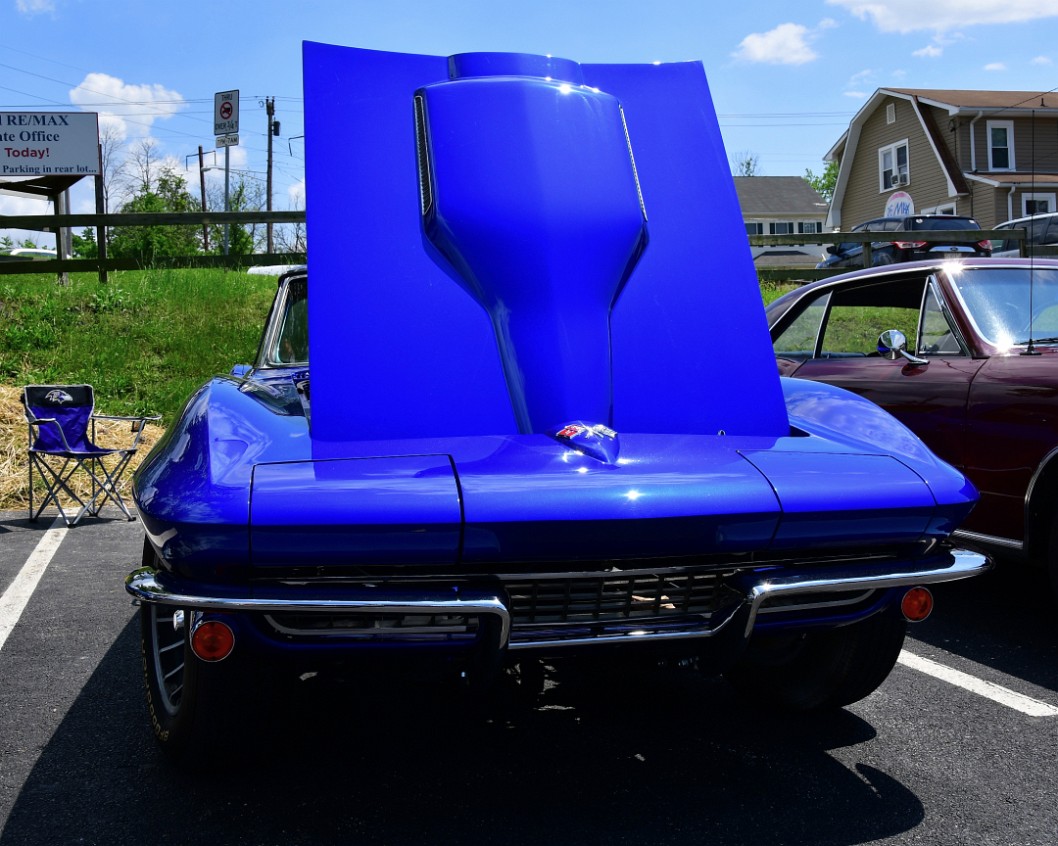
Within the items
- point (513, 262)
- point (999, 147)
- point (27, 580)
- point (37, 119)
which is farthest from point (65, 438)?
point (999, 147)

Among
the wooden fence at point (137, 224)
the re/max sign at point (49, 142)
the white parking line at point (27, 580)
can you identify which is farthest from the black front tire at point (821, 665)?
the re/max sign at point (49, 142)

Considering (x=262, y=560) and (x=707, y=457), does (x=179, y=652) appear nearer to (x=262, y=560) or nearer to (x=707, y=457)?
(x=262, y=560)

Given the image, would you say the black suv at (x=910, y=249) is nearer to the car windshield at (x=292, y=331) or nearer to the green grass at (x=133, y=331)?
the green grass at (x=133, y=331)

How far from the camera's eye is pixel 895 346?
4.75m

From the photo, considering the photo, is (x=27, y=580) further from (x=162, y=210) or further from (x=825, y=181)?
(x=825, y=181)

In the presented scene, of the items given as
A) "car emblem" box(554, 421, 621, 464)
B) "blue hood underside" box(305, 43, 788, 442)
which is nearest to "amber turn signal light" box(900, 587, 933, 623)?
"blue hood underside" box(305, 43, 788, 442)

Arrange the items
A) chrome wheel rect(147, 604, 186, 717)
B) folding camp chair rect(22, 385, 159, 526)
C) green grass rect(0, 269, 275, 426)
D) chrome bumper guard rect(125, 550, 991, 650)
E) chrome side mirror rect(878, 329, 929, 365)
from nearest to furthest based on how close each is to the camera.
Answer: chrome bumper guard rect(125, 550, 991, 650) < chrome wheel rect(147, 604, 186, 717) < chrome side mirror rect(878, 329, 929, 365) < folding camp chair rect(22, 385, 159, 526) < green grass rect(0, 269, 275, 426)

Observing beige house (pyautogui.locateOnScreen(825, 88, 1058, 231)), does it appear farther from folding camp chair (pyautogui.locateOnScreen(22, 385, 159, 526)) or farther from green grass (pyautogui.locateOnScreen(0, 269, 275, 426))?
folding camp chair (pyautogui.locateOnScreen(22, 385, 159, 526))

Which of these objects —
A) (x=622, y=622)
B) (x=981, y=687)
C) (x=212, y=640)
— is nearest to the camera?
(x=212, y=640)

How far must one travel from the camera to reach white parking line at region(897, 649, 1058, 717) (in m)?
3.34

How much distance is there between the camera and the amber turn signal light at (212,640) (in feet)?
7.42

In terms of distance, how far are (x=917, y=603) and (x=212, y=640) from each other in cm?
174

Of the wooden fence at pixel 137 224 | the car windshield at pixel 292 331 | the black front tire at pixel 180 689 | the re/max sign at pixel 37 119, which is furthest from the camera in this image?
the re/max sign at pixel 37 119

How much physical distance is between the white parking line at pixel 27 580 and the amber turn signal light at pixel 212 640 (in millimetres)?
2351
